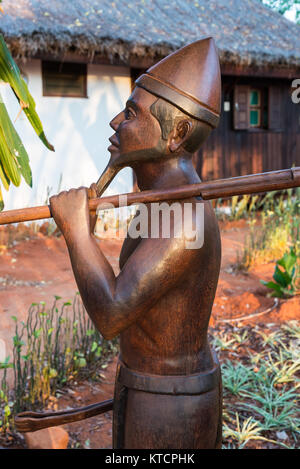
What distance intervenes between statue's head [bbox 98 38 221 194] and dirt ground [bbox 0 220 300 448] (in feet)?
6.00

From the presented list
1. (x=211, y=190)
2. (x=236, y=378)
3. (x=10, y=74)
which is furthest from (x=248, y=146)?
(x=211, y=190)

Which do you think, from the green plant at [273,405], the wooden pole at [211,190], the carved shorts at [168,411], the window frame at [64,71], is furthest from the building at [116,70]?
the carved shorts at [168,411]

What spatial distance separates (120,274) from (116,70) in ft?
22.1

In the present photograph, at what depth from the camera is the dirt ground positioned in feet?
9.66

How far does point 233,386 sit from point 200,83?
2192 mm

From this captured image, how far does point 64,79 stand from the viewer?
23.3 feet

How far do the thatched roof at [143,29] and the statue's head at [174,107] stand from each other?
5.14 meters

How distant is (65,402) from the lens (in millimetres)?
2947

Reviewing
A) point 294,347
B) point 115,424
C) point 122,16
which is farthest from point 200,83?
point 122,16

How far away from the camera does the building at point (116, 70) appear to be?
21.3 ft

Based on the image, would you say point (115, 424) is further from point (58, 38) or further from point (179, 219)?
point (58, 38)

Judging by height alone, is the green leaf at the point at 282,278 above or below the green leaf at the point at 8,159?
below

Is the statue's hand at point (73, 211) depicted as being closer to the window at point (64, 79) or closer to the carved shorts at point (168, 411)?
the carved shorts at point (168, 411)
